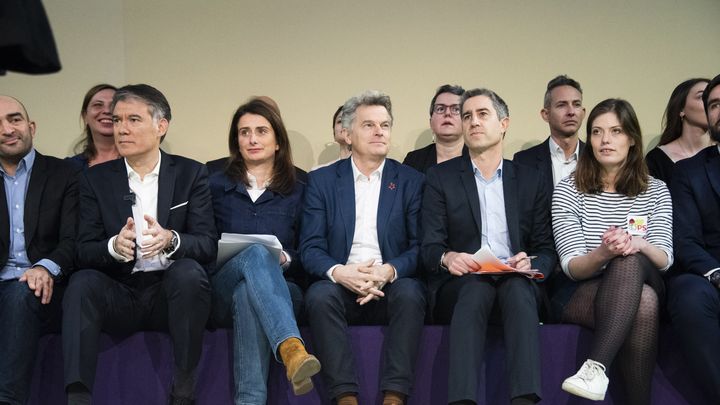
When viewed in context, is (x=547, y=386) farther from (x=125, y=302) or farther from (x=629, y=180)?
(x=125, y=302)

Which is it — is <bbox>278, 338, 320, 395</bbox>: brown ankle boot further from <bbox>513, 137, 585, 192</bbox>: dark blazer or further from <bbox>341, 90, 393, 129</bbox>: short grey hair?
<bbox>513, 137, 585, 192</bbox>: dark blazer

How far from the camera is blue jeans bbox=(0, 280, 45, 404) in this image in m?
3.04

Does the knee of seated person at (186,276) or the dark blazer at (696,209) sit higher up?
the dark blazer at (696,209)

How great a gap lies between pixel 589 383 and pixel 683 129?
186cm

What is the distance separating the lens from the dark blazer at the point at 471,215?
3.48 m

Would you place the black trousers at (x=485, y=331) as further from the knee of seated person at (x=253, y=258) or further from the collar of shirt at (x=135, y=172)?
the collar of shirt at (x=135, y=172)

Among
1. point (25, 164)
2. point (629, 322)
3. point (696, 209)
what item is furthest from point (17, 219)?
point (696, 209)

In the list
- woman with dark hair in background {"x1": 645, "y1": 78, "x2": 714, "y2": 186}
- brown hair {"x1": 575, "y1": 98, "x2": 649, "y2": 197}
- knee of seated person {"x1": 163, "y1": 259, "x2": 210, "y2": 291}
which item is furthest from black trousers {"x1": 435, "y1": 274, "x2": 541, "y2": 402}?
woman with dark hair in background {"x1": 645, "y1": 78, "x2": 714, "y2": 186}

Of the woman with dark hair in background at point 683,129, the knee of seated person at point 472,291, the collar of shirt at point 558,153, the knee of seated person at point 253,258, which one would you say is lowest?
the knee of seated person at point 472,291

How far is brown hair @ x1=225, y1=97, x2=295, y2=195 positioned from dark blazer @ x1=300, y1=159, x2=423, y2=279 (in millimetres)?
112

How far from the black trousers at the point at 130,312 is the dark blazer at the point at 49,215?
12.2 inches

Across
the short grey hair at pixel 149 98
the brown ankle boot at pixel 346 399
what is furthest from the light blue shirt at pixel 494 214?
the short grey hair at pixel 149 98

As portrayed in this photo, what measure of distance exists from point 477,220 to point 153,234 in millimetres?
1302

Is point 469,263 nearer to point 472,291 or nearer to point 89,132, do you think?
point 472,291
